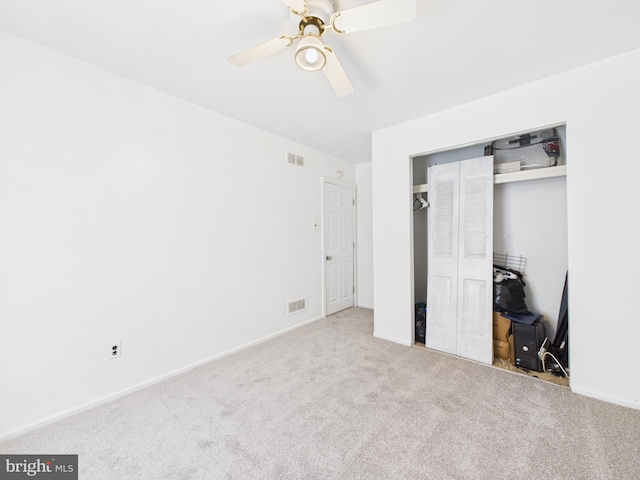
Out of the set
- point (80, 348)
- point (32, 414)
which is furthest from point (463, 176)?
point (32, 414)

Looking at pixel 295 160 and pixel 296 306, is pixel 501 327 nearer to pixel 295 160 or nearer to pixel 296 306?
pixel 296 306

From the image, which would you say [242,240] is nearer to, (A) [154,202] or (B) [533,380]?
(A) [154,202]

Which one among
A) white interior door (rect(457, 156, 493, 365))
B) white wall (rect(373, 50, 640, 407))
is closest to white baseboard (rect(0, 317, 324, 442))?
white interior door (rect(457, 156, 493, 365))

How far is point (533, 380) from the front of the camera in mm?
2242

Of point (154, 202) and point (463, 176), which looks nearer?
point (154, 202)

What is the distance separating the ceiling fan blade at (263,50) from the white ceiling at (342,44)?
197 millimetres

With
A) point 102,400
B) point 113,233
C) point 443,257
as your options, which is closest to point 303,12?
point 113,233

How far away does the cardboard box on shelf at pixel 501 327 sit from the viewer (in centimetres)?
256

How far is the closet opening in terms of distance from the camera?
7.82 ft

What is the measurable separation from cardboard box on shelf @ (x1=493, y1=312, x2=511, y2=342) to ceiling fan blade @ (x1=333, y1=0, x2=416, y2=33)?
2611mm

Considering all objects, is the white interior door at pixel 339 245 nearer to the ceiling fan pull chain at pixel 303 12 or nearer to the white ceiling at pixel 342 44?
the white ceiling at pixel 342 44

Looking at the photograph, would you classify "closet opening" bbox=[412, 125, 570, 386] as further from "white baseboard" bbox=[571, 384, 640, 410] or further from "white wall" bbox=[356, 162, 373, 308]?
"white wall" bbox=[356, 162, 373, 308]

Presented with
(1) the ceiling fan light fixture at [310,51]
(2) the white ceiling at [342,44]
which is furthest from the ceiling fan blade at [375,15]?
(2) the white ceiling at [342,44]

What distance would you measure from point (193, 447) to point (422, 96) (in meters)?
3.15
